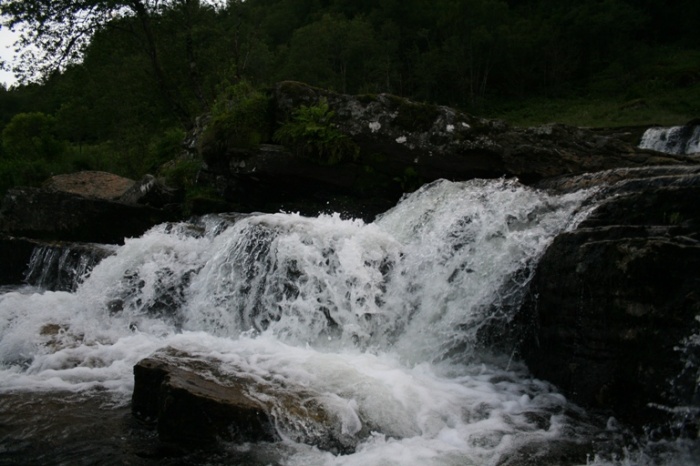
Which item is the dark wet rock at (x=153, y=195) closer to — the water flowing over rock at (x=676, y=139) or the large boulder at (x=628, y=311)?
the large boulder at (x=628, y=311)

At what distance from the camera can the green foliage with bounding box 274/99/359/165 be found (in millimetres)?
10703

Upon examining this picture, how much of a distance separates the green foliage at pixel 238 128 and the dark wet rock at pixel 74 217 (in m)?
1.92

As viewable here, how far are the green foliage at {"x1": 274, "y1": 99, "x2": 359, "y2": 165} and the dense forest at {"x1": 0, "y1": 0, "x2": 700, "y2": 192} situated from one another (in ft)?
25.6

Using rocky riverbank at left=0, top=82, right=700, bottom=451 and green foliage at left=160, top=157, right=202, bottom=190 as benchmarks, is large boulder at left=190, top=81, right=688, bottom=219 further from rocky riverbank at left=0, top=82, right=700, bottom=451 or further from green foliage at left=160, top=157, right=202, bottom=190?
green foliage at left=160, top=157, right=202, bottom=190

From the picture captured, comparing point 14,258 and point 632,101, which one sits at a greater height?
point 632,101

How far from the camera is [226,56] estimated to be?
25.4 meters

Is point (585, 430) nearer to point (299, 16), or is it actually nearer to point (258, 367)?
point (258, 367)

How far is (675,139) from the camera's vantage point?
16406 mm

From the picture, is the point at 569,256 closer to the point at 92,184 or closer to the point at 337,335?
the point at 337,335

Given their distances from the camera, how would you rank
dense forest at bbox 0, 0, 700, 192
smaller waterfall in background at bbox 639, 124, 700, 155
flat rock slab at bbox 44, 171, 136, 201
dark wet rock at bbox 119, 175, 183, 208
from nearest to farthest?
dark wet rock at bbox 119, 175, 183, 208
smaller waterfall in background at bbox 639, 124, 700, 155
flat rock slab at bbox 44, 171, 136, 201
dense forest at bbox 0, 0, 700, 192

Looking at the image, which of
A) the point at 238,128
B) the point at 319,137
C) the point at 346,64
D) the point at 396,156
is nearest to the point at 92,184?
the point at 238,128

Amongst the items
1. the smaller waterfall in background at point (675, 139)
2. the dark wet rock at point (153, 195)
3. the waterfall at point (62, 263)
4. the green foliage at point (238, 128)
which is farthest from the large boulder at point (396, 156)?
the smaller waterfall in background at point (675, 139)

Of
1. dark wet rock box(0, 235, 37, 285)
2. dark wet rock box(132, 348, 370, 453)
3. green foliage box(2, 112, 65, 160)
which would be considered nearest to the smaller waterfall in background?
dark wet rock box(132, 348, 370, 453)

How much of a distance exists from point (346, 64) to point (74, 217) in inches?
1277
